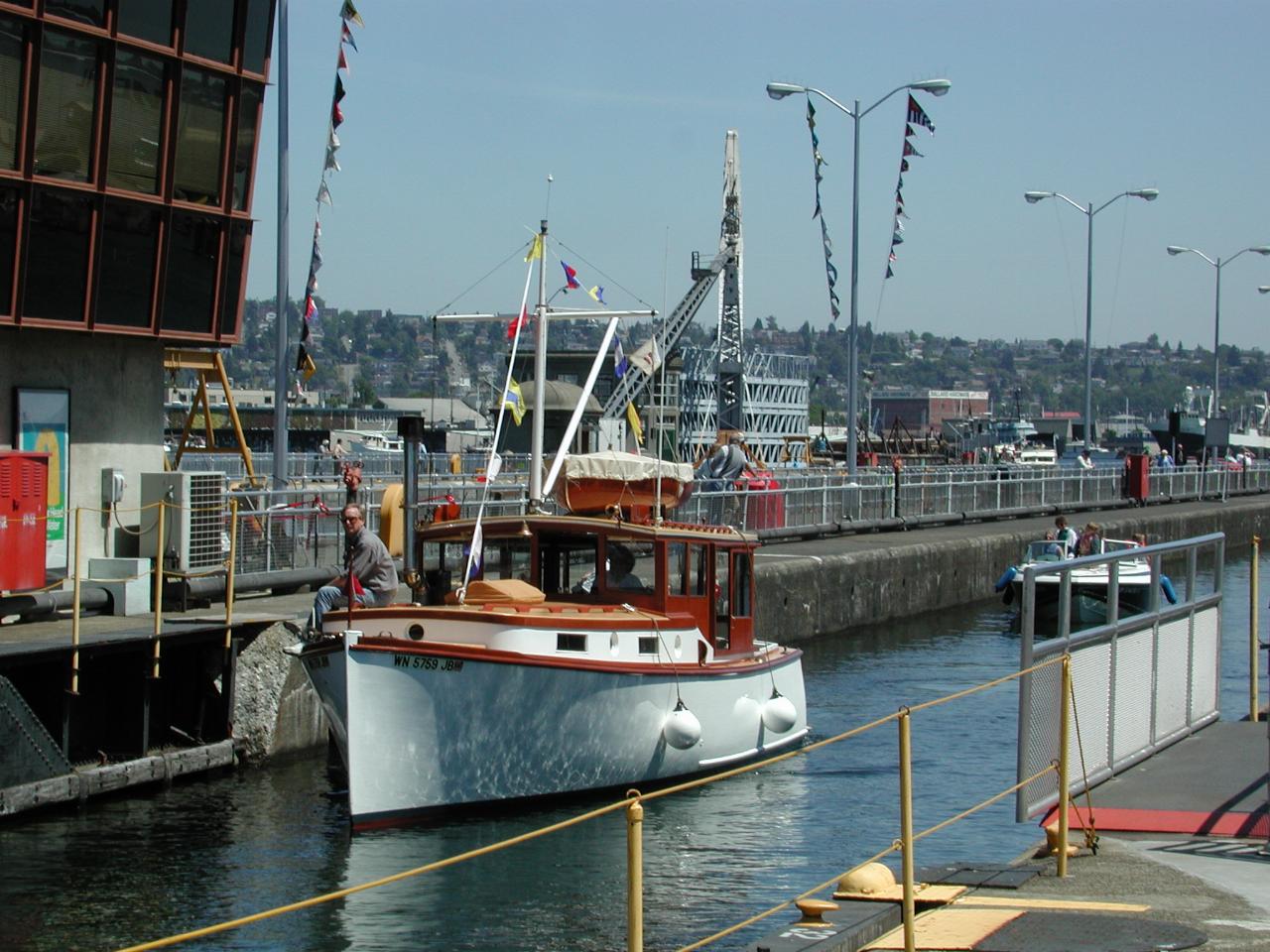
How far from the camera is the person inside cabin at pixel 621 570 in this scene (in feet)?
57.6

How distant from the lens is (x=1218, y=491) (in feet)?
223

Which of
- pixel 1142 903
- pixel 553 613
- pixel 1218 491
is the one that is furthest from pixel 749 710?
pixel 1218 491

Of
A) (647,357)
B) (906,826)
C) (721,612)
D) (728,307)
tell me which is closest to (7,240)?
(647,357)

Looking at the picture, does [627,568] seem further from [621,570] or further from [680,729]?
[680,729]

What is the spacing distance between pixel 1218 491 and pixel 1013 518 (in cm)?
2043

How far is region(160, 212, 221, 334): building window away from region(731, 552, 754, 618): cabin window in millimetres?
9103

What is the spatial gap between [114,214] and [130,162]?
0.70 meters

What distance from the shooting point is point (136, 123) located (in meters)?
22.8

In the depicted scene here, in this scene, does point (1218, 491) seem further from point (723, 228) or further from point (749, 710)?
point (749, 710)

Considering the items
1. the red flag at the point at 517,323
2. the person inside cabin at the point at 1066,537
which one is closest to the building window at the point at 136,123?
the red flag at the point at 517,323

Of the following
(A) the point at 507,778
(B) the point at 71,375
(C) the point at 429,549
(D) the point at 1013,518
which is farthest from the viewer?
(D) the point at 1013,518

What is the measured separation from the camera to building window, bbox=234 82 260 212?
2453 centimetres

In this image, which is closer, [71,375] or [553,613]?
[553,613]

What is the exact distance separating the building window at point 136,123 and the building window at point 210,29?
0.69m
